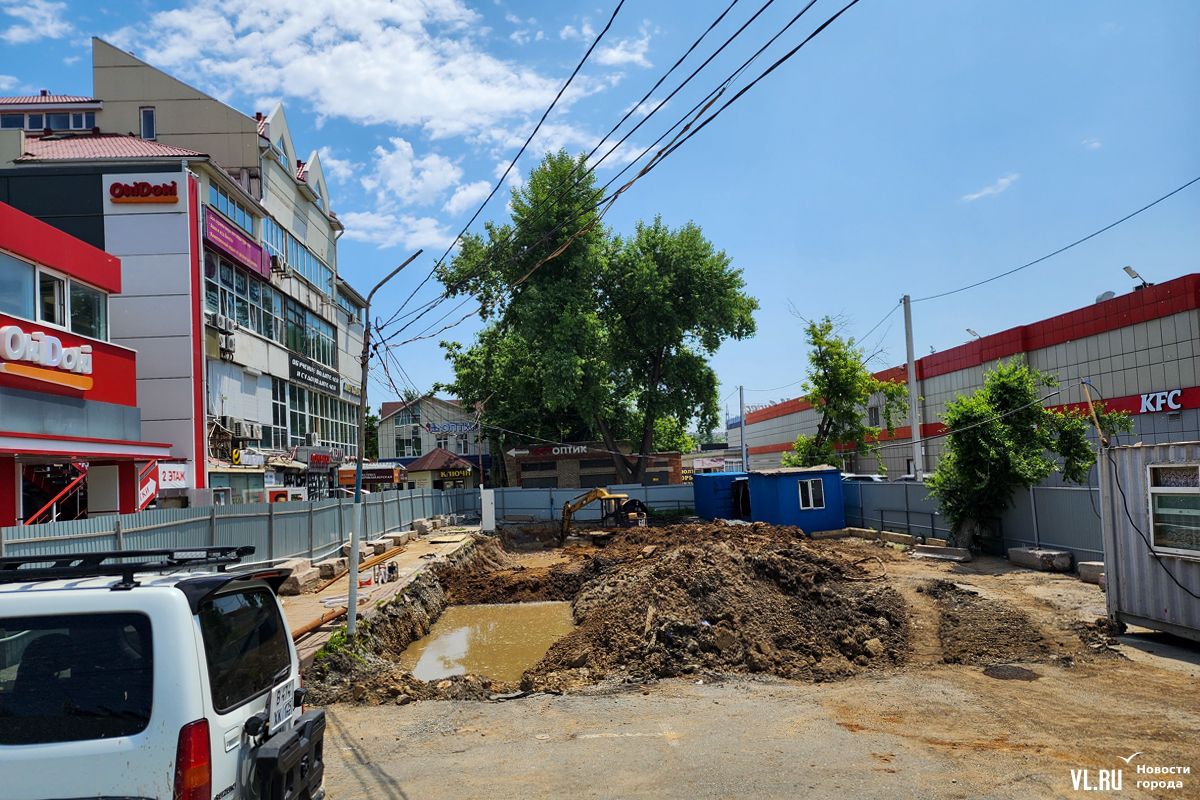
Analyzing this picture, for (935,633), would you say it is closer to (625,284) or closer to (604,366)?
(604,366)

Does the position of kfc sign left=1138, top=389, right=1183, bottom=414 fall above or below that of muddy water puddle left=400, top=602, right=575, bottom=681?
above

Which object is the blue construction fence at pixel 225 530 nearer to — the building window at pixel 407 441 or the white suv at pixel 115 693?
the white suv at pixel 115 693

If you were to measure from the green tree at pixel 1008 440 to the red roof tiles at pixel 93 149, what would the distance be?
78.6 feet

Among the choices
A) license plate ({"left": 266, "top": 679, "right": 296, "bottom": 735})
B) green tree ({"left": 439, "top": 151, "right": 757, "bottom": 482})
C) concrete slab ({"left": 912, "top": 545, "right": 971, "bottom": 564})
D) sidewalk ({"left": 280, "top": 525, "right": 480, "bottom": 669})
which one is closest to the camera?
license plate ({"left": 266, "top": 679, "right": 296, "bottom": 735})

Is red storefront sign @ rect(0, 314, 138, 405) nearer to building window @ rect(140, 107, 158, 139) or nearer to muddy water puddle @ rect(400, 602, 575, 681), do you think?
muddy water puddle @ rect(400, 602, 575, 681)

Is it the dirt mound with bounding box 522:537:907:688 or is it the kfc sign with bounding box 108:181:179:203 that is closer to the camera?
the dirt mound with bounding box 522:537:907:688

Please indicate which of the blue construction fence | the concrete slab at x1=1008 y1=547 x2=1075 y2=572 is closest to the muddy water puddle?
the blue construction fence

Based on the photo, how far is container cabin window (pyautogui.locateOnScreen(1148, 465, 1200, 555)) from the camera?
9219mm

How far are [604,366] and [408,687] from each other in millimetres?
31572

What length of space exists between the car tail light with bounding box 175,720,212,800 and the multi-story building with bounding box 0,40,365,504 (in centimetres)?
2061

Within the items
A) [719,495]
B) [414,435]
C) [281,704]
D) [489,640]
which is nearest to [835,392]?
[719,495]

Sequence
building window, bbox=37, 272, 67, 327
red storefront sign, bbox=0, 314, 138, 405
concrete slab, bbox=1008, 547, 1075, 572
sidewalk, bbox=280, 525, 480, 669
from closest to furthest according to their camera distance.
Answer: sidewalk, bbox=280, 525, 480, 669
red storefront sign, bbox=0, 314, 138, 405
building window, bbox=37, 272, 67, 327
concrete slab, bbox=1008, 547, 1075, 572

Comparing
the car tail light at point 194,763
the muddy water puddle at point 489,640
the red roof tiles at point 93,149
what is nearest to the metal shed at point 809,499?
the muddy water puddle at point 489,640

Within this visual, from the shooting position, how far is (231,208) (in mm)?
25672
